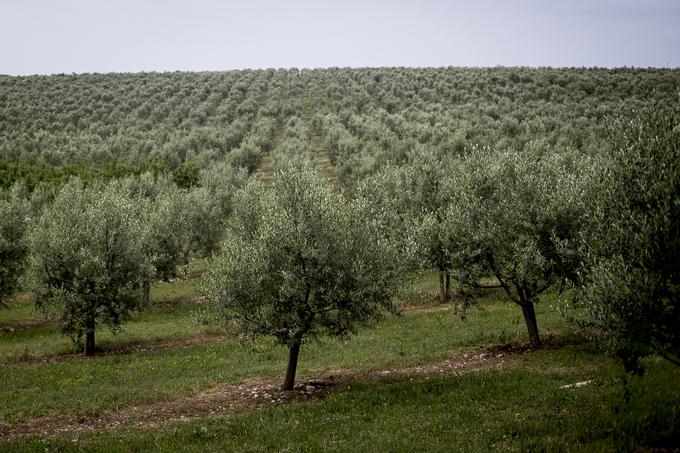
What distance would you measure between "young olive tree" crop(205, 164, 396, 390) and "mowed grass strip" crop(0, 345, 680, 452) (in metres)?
3.45

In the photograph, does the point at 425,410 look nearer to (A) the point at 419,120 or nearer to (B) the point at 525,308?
(B) the point at 525,308

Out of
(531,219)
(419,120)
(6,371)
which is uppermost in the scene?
(419,120)

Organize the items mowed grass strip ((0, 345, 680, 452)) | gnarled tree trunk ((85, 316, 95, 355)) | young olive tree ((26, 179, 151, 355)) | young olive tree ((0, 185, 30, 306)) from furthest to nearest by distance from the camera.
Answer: young olive tree ((0, 185, 30, 306)), gnarled tree trunk ((85, 316, 95, 355)), young olive tree ((26, 179, 151, 355)), mowed grass strip ((0, 345, 680, 452))

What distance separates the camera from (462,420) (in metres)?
18.4

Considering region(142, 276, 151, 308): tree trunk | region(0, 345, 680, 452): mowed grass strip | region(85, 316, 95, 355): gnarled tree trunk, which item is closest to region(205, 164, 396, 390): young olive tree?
region(0, 345, 680, 452): mowed grass strip

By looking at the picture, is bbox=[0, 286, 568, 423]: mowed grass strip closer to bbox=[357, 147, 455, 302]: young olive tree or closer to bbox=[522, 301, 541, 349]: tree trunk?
bbox=[522, 301, 541, 349]: tree trunk

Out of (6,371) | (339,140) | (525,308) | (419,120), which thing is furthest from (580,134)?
(6,371)

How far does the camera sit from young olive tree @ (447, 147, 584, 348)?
24.0 meters

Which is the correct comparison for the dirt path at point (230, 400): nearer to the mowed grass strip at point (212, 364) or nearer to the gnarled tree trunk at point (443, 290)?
the mowed grass strip at point (212, 364)

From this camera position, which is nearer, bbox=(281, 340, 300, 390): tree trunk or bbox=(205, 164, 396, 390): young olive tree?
bbox=(205, 164, 396, 390): young olive tree

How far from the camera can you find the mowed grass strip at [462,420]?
1600 cm

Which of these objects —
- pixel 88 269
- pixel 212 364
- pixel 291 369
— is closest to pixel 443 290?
pixel 212 364

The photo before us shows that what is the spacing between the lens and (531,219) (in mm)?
25312

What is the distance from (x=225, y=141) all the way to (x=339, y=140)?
27056 mm
